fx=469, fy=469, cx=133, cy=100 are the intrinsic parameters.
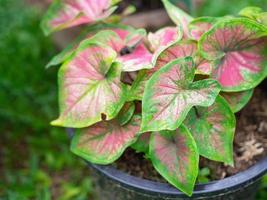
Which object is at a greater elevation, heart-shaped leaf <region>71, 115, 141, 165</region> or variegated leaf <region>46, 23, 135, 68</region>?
variegated leaf <region>46, 23, 135, 68</region>

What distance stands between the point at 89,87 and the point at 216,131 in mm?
271

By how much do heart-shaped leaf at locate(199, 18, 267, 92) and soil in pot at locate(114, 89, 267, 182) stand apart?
18cm

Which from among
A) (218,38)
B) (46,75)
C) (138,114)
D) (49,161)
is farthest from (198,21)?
(46,75)

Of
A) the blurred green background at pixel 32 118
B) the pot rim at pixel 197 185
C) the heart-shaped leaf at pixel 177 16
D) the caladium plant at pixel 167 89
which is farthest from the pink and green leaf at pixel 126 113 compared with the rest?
the blurred green background at pixel 32 118

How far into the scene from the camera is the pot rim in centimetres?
94

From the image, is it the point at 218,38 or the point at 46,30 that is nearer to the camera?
the point at 218,38

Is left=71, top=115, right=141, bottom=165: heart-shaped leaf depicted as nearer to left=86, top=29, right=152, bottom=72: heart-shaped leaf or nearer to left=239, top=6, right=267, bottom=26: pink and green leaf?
left=86, top=29, right=152, bottom=72: heart-shaped leaf

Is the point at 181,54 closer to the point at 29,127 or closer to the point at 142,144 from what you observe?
the point at 142,144

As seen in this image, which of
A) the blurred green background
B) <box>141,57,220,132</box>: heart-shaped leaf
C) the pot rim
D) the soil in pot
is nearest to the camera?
<box>141,57,220,132</box>: heart-shaped leaf

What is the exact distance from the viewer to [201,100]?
838 mm

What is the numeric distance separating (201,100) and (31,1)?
146 cm

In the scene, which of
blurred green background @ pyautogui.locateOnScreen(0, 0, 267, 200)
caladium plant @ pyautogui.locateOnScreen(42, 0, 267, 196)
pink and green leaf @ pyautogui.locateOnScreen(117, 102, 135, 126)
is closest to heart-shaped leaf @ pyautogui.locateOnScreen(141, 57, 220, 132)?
caladium plant @ pyautogui.locateOnScreen(42, 0, 267, 196)

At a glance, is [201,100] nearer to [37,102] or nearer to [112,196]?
[112,196]

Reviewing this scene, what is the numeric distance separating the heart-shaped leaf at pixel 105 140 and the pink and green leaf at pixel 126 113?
0.04 feet
